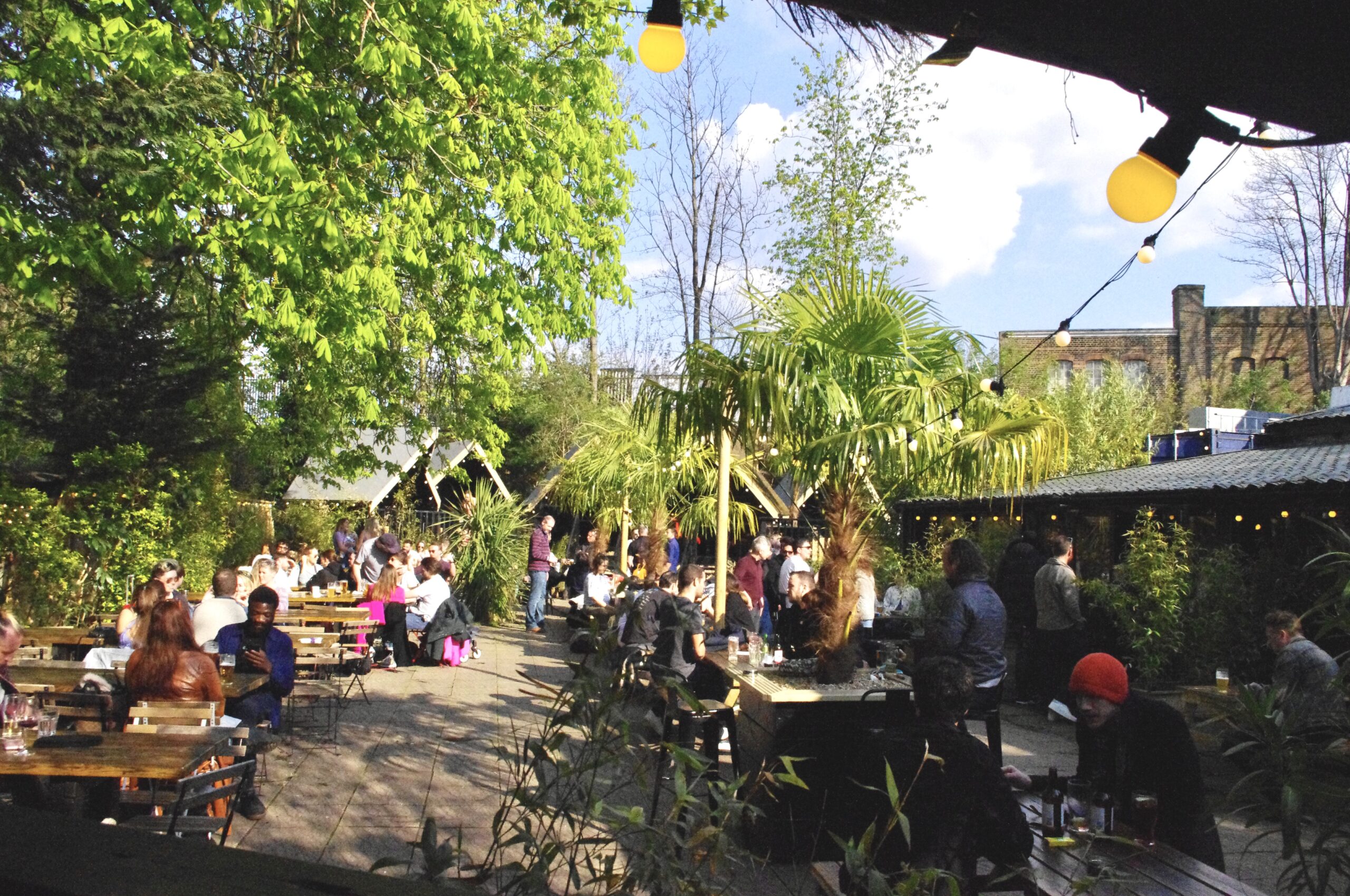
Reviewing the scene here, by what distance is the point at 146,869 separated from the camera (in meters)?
1.36

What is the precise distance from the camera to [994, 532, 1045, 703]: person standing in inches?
492

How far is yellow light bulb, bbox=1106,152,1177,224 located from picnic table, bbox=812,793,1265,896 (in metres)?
2.00

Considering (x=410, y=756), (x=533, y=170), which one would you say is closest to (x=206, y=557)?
(x=533, y=170)

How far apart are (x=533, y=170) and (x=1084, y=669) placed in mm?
11424

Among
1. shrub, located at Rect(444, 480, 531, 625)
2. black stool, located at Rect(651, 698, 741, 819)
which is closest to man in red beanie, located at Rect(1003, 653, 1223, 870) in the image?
black stool, located at Rect(651, 698, 741, 819)

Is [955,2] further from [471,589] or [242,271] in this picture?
[471,589]

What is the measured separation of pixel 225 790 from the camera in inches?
197

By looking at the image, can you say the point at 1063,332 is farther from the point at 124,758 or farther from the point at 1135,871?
the point at 124,758

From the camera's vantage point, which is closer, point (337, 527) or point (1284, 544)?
point (1284, 544)

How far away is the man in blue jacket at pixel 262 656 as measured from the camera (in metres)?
7.76

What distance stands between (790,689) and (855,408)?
2.01m

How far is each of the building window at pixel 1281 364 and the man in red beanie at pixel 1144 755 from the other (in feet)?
142

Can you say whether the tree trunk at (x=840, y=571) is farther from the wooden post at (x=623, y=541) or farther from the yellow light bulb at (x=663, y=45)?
the wooden post at (x=623, y=541)

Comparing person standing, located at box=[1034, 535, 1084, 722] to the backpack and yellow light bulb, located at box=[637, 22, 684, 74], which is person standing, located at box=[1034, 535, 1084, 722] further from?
yellow light bulb, located at box=[637, 22, 684, 74]
